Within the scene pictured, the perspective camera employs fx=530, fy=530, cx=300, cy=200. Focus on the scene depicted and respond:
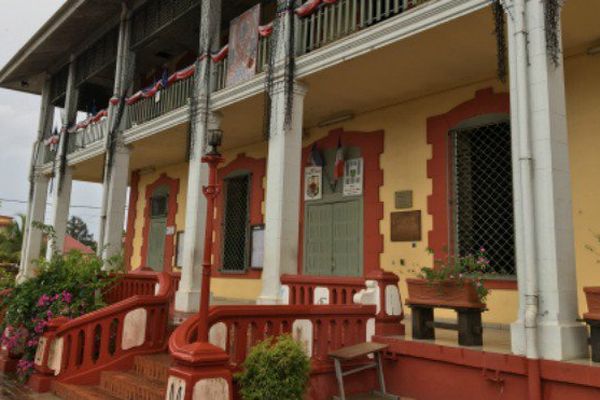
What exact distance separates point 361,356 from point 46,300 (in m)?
4.44

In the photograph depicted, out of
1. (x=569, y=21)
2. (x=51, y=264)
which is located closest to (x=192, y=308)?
(x=51, y=264)

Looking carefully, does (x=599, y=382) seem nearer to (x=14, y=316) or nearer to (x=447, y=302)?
(x=447, y=302)

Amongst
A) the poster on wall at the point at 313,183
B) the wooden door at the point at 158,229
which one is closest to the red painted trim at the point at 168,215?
the wooden door at the point at 158,229

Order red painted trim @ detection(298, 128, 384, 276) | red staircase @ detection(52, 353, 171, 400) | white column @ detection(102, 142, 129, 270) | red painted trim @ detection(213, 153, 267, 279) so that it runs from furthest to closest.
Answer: white column @ detection(102, 142, 129, 270), red painted trim @ detection(213, 153, 267, 279), red painted trim @ detection(298, 128, 384, 276), red staircase @ detection(52, 353, 171, 400)

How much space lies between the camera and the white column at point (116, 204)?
12.1 m

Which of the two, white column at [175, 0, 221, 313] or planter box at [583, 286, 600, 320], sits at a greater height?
white column at [175, 0, 221, 313]

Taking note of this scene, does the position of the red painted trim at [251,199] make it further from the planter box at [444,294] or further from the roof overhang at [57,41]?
the planter box at [444,294]

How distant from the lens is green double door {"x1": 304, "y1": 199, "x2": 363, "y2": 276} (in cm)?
959

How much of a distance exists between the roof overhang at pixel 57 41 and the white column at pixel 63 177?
783 millimetres

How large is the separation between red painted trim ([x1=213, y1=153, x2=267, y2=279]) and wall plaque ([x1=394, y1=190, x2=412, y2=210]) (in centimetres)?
366

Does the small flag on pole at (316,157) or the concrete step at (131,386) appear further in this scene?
the small flag on pole at (316,157)

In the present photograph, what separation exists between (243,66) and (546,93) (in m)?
5.54

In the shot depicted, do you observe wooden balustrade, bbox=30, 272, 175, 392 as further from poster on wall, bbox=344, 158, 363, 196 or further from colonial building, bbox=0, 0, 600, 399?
poster on wall, bbox=344, 158, 363, 196

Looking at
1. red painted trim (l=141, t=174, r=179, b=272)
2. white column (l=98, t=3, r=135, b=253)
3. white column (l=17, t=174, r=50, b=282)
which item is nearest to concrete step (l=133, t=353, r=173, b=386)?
white column (l=98, t=3, r=135, b=253)
